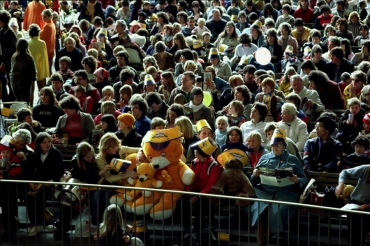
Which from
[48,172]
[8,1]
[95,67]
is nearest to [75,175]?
[48,172]

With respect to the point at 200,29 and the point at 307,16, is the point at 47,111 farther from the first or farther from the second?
the point at 307,16

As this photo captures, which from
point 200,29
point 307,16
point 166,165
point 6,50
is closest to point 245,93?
point 166,165

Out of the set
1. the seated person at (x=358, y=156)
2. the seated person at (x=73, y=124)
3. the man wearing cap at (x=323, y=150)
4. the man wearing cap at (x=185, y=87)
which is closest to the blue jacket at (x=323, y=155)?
the man wearing cap at (x=323, y=150)

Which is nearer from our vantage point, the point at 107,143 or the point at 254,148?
the point at 107,143

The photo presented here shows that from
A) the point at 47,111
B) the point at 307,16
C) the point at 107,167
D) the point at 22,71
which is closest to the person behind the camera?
the point at 107,167

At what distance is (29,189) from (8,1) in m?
16.8

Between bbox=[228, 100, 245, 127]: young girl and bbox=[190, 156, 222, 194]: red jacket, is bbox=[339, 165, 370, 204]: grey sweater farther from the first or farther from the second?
bbox=[228, 100, 245, 127]: young girl

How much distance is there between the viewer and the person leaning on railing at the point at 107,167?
12867 mm

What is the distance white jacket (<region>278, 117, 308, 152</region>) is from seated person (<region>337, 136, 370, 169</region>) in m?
1.11

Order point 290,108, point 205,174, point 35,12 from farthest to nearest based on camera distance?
point 35,12
point 290,108
point 205,174

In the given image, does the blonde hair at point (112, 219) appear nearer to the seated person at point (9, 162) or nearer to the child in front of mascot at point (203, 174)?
the child in front of mascot at point (203, 174)

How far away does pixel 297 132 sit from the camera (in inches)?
569

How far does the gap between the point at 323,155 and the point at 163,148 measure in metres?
2.14

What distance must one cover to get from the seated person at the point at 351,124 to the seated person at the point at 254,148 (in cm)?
156
